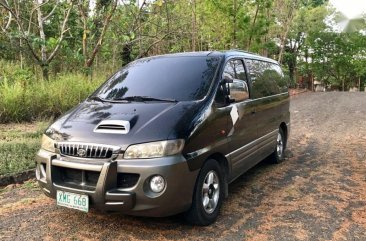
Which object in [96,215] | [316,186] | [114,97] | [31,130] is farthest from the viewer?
[31,130]

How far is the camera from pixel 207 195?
159 inches

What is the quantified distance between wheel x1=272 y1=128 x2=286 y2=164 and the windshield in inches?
98.4

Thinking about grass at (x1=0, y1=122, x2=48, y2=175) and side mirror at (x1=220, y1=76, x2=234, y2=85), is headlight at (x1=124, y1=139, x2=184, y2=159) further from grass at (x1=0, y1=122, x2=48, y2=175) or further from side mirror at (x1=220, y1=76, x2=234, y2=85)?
grass at (x1=0, y1=122, x2=48, y2=175)

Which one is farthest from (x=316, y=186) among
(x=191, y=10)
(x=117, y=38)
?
(x=191, y=10)

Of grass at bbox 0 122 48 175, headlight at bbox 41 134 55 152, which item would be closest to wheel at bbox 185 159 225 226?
headlight at bbox 41 134 55 152

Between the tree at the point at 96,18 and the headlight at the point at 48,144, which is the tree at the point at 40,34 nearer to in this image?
the tree at the point at 96,18

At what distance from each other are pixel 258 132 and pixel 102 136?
2568 millimetres

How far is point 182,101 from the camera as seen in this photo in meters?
4.13

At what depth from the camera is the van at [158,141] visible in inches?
137

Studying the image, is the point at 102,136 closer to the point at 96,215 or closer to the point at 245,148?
the point at 96,215

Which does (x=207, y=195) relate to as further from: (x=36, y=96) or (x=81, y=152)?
(x=36, y=96)

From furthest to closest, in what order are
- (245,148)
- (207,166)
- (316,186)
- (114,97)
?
(316,186) < (245,148) < (114,97) < (207,166)

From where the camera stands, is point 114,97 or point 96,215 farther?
point 114,97

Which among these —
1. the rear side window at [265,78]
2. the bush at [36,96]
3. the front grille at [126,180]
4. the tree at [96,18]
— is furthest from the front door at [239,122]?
the tree at [96,18]
